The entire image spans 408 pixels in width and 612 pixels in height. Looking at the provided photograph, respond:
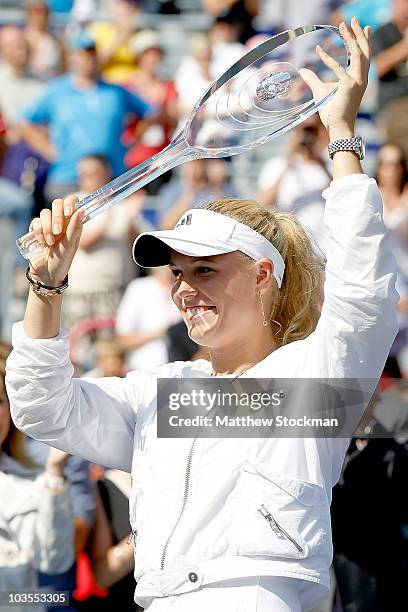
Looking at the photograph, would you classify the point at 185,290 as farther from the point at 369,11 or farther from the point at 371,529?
the point at 369,11

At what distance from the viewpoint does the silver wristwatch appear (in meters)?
2.55

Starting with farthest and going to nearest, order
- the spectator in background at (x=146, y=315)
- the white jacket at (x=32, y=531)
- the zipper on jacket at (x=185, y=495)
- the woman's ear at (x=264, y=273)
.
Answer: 1. the spectator in background at (x=146, y=315)
2. the white jacket at (x=32, y=531)
3. the woman's ear at (x=264, y=273)
4. the zipper on jacket at (x=185, y=495)

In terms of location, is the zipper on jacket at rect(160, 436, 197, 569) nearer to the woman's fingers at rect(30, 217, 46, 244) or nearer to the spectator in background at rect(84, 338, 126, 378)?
the woman's fingers at rect(30, 217, 46, 244)

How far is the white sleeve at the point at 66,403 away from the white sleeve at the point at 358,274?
616mm

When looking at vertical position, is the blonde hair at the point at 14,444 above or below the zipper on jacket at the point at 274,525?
above

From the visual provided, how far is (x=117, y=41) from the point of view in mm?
9414

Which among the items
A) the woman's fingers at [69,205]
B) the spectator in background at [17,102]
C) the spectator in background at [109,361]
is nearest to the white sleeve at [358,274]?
the woman's fingers at [69,205]

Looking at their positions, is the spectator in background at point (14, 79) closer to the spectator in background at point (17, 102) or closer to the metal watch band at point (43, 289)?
the spectator in background at point (17, 102)

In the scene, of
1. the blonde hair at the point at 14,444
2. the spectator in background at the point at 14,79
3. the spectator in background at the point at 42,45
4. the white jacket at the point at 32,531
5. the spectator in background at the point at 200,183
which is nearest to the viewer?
the white jacket at the point at 32,531

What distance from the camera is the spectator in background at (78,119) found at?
8164mm

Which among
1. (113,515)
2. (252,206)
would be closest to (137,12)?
(113,515)

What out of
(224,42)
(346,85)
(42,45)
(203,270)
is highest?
(42,45)

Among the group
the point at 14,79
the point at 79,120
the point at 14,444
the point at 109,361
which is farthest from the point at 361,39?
the point at 14,79

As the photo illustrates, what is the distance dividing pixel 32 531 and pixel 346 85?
1.99 metres
